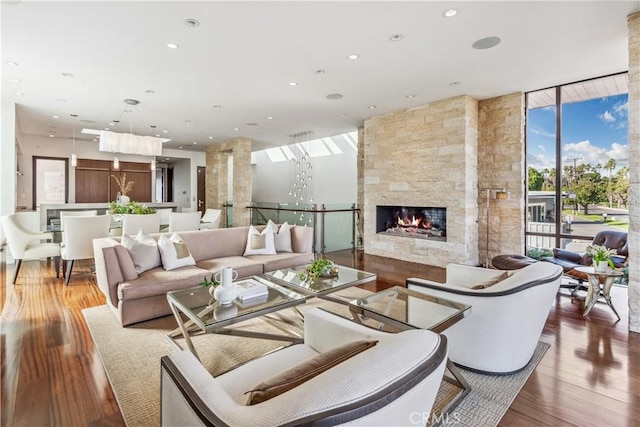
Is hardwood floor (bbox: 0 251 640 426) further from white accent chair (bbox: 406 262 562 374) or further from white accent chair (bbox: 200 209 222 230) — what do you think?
white accent chair (bbox: 200 209 222 230)

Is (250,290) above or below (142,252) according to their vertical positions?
below

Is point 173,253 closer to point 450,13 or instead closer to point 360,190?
point 450,13

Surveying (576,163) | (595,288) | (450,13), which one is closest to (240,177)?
(450,13)

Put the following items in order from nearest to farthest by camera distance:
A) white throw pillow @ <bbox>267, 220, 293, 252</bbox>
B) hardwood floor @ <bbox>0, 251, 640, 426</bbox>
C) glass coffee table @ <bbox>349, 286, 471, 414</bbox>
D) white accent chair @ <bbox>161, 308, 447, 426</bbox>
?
white accent chair @ <bbox>161, 308, 447, 426</bbox>, hardwood floor @ <bbox>0, 251, 640, 426</bbox>, glass coffee table @ <bbox>349, 286, 471, 414</bbox>, white throw pillow @ <bbox>267, 220, 293, 252</bbox>

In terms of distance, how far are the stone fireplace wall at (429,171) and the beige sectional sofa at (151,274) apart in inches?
117

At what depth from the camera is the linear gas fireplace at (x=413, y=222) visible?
5996mm

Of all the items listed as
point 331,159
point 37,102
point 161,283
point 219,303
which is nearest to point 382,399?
point 219,303

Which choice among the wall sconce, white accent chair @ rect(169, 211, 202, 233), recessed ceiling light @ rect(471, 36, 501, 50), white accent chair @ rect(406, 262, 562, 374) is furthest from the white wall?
white accent chair @ rect(406, 262, 562, 374)

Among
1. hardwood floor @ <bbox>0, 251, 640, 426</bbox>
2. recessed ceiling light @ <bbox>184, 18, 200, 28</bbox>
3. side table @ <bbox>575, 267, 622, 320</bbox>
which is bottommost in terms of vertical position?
hardwood floor @ <bbox>0, 251, 640, 426</bbox>

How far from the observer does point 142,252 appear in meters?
3.50

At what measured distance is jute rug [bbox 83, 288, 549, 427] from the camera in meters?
1.90

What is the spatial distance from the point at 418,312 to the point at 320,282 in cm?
104

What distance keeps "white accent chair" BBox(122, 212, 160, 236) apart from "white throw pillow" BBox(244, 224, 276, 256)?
227 centimetres

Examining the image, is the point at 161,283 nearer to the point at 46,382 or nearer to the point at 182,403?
the point at 46,382
